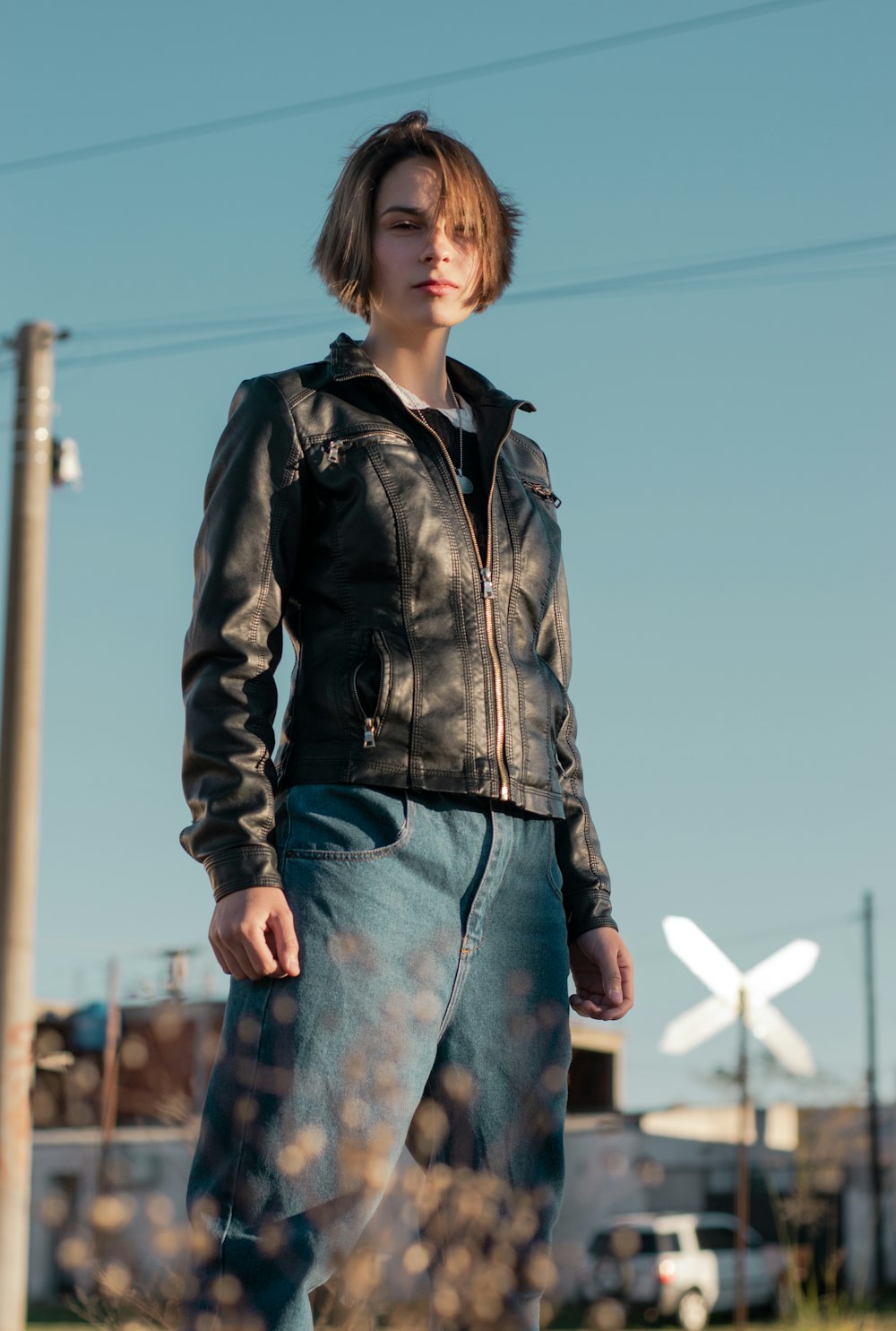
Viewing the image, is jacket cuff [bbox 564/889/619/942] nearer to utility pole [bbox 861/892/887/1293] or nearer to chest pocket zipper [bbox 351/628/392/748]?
chest pocket zipper [bbox 351/628/392/748]

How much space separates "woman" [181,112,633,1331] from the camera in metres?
2.07

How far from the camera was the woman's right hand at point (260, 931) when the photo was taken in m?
2.07

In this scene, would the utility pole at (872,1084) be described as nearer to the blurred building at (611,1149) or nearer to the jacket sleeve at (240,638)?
the blurred building at (611,1149)

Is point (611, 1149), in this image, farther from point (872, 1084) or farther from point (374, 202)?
point (374, 202)

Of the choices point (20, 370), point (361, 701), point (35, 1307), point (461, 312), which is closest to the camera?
point (361, 701)

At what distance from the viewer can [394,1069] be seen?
212 centimetres

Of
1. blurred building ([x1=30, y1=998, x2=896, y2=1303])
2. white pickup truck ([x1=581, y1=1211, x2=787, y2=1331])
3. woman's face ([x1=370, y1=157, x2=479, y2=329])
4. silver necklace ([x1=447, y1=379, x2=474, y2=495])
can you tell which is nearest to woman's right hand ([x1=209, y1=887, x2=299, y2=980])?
silver necklace ([x1=447, y1=379, x2=474, y2=495])

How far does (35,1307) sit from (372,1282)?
39812 millimetres

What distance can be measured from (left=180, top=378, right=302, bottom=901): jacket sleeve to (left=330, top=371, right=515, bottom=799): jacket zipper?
0.16 metres

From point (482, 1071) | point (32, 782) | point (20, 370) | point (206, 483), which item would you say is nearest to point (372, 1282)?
point (482, 1071)

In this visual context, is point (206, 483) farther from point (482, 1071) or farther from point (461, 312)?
point (482, 1071)

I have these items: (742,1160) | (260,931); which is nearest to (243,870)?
(260,931)

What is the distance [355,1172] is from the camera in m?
2.08

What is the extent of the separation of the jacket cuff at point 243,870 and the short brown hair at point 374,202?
1006 millimetres
